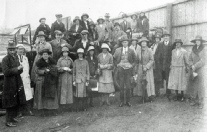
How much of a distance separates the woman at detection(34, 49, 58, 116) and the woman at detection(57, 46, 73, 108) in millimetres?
264

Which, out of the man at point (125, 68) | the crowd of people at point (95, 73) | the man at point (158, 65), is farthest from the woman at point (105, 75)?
the man at point (158, 65)

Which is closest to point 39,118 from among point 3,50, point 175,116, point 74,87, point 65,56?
point 74,87

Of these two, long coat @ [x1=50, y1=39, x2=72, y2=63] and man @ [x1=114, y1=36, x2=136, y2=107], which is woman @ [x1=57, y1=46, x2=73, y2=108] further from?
man @ [x1=114, y1=36, x2=136, y2=107]

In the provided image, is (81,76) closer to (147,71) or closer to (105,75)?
(105,75)

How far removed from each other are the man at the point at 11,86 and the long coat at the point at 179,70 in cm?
456

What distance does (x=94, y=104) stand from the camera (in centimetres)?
755

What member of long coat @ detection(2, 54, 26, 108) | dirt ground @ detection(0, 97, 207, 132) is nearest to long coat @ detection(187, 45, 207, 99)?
dirt ground @ detection(0, 97, 207, 132)

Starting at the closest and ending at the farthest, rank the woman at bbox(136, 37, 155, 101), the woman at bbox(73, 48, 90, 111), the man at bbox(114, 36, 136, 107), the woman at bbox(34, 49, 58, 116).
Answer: the woman at bbox(34, 49, 58, 116), the woman at bbox(73, 48, 90, 111), the man at bbox(114, 36, 136, 107), the woman at bbox(136, 37, 155, 101)

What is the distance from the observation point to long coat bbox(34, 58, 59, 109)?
6.26 meters

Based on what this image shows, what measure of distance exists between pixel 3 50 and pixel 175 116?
7.08m

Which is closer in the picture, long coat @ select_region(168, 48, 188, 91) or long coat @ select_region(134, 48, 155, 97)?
long coat @ select_region(168, 48, 188, 91)

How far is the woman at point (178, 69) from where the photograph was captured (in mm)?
7195

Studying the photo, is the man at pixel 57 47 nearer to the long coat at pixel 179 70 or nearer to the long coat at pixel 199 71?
the long coat at pixel 179 70

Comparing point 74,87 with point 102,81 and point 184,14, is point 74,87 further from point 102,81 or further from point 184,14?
point 184,14
